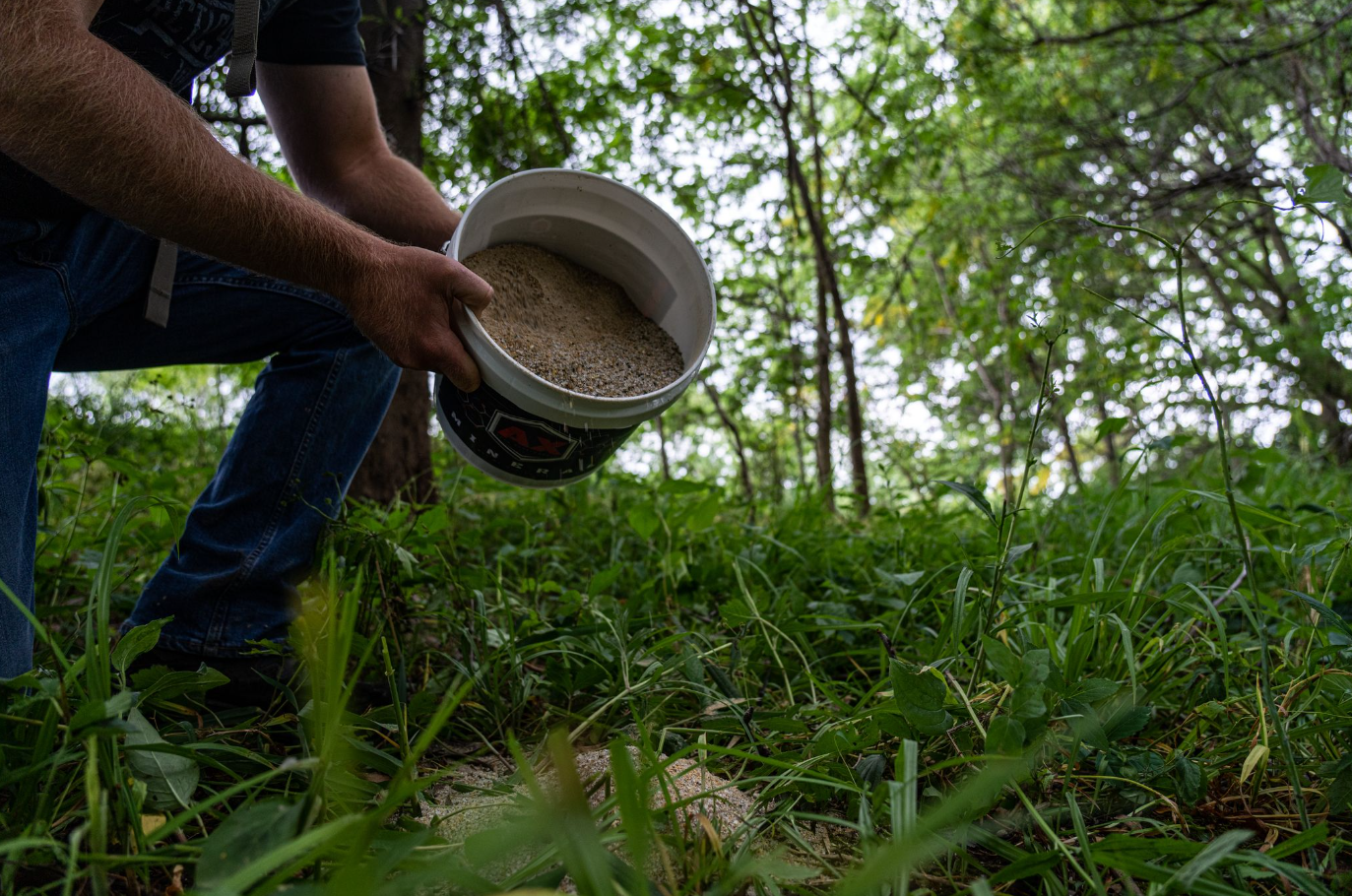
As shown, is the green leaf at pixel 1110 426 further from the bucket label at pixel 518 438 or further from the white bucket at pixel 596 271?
the bucket label at pixel 518 438

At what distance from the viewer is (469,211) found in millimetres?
1390

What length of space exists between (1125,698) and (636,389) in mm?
842

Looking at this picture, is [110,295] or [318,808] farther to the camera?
[110,295]

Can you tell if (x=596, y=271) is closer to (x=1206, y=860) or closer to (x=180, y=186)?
(x=180, y=186)

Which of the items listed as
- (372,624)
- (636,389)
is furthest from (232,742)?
(636,389)

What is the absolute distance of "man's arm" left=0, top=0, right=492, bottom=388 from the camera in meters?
1.02

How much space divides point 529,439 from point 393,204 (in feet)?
2.50

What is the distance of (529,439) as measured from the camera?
1.35m

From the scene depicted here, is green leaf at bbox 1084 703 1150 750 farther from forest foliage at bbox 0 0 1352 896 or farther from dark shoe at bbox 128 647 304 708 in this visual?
dark shoe at bbox 128 647 304 708

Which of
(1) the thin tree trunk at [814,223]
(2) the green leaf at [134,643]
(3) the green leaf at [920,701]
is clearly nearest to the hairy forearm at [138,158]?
(2) the green leaf at [134,643]

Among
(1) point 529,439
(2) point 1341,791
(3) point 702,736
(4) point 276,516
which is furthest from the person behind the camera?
(4) point 276,516

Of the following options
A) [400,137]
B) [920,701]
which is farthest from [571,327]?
[400,137]

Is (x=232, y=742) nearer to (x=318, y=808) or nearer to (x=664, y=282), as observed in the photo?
(x=318, y=808)

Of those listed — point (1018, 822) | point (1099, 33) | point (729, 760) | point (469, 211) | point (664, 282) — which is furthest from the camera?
point (1099, 33)
